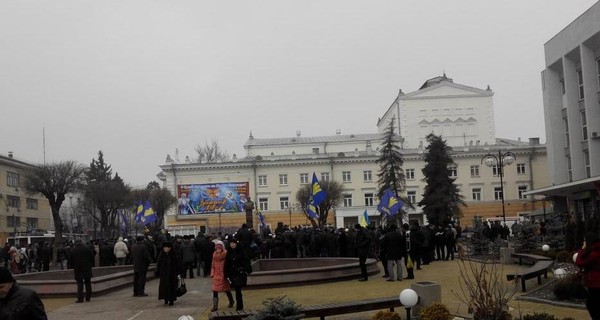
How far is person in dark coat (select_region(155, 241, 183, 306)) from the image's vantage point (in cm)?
1570

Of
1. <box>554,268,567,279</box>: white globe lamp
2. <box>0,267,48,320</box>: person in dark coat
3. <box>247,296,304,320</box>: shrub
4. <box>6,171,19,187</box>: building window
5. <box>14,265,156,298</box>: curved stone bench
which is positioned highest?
<box>6,171,19,187</box>: building window

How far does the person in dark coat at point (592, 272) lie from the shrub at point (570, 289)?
3.64 metres

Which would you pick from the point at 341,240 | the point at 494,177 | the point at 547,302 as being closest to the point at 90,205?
the point at 494,177

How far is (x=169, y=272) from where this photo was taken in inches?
621

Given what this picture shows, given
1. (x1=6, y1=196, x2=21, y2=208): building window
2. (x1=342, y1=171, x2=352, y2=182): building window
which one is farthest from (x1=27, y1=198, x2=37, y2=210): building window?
(x1=342, y1=171, x2=352, y2=182): building window

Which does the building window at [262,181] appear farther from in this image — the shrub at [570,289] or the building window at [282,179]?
the shrub at [570,289]

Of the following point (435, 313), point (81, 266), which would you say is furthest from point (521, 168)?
point (435, 313)

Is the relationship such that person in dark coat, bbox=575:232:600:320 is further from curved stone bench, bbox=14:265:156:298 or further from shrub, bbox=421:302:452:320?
curved stone bench, bbox=14:265:156:298

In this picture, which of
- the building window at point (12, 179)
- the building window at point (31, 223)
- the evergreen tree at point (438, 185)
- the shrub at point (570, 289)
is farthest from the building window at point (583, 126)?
the building window at point (31, 223)

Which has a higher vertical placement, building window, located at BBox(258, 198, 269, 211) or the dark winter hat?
building window, located at BBox(258, 198, 269, 211)

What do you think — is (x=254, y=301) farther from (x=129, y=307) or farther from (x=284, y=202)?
(x=284, y=202)

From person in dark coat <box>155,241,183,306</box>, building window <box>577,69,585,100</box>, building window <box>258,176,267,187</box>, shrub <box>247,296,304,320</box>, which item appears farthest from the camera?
building window <box>258,176,267,187</box>

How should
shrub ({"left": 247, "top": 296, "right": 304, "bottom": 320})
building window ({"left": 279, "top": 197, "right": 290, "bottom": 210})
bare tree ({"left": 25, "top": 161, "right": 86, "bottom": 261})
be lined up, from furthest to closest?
building window ({"left": 279, "top": 197, "right": 290, "bottom": 210}) < bare tree ({"left": 25, "top": 161, "right": 86, "bottom": 261}) < shrub ({"left": 247, "top": 296, "right": 304, "bottom": 320})

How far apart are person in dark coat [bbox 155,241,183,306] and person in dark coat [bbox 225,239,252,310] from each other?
207 cm
